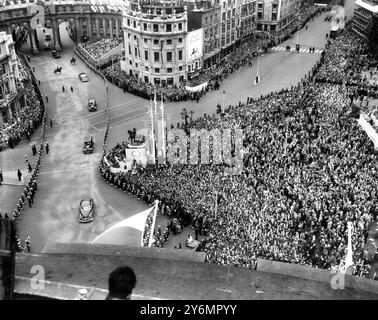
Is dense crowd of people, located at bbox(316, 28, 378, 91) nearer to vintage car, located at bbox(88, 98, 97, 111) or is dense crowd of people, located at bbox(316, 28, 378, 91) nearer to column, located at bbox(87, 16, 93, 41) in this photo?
vintage car, located at bbox(88, 98, 97, 111)

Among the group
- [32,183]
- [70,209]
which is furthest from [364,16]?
[32,183]

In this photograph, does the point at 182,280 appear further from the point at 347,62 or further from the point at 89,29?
the point at 89,29

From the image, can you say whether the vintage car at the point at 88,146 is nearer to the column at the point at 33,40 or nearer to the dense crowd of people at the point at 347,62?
the dense crowd of people at the point at 347,62

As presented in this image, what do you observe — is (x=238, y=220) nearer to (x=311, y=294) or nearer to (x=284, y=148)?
(x=284, y=148)

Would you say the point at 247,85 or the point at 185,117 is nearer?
the point at 185,117
